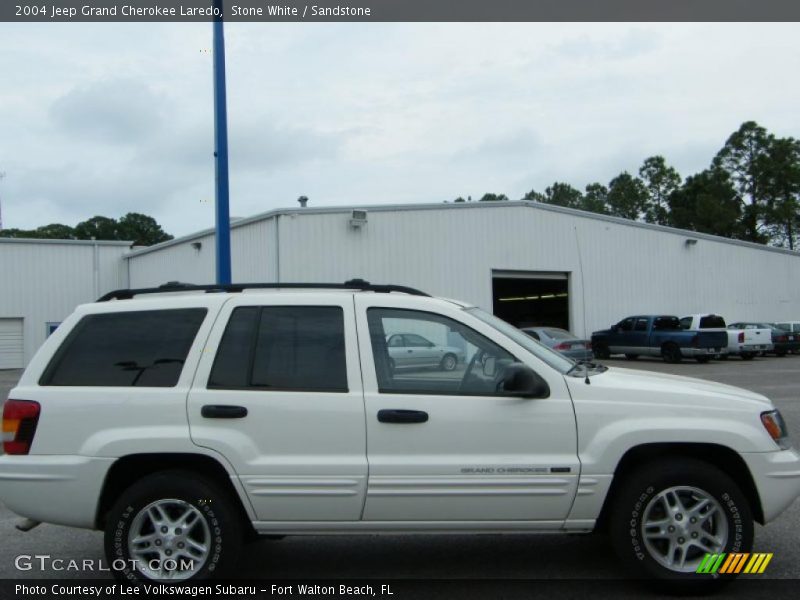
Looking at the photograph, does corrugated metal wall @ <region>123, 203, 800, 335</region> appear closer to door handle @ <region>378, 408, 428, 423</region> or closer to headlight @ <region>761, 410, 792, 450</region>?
door handle @ <region>378, 408, 428, 423</region>

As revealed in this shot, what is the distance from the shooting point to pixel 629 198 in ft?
254

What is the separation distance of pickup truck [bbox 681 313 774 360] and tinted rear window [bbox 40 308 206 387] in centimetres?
2510

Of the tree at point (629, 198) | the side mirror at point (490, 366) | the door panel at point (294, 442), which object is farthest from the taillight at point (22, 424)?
the tree at point (629, 198)

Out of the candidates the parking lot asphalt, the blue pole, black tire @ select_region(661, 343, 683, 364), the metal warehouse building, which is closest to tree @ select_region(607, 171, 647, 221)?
the metal warehouse building

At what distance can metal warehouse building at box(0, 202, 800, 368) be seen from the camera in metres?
25.2

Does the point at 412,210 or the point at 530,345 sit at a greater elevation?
the point at 412,210

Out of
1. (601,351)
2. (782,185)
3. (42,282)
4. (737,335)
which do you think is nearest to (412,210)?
(601,351)

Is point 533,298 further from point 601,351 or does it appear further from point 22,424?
point 22,424

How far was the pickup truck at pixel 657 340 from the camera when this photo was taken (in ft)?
84.8

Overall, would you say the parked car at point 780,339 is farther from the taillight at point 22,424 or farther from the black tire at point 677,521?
the taillight at point 22,424

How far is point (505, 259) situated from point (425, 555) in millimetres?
23343

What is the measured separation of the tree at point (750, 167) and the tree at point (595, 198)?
21.6m

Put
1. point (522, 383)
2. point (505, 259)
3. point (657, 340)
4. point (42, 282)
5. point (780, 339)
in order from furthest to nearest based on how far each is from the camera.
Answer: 1. point (42, 282)
2. point (780, 339)
3. point (505, 259)
4. point (657, 340)
5. point (522, 383)

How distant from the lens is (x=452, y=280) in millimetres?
27250
